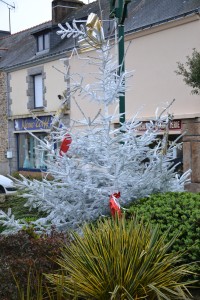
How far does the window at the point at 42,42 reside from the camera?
23.0 m

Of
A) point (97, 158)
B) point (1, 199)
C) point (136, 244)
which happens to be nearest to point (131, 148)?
point (97, 158)

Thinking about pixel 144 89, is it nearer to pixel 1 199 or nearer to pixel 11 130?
pixel 1 199

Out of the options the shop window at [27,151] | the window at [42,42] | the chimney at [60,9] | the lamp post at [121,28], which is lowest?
the shop window at [27,151]

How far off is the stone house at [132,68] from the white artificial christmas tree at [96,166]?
1883mm

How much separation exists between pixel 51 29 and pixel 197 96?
1030 centimetres

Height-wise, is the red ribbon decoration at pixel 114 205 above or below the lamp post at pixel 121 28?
below

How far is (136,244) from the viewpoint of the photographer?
4277mm

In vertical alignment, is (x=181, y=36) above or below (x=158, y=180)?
above

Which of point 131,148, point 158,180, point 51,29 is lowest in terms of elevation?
point 158,180

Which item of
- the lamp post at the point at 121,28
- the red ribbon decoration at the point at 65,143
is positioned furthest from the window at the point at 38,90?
the red ribbon decoration at the point at 65,143

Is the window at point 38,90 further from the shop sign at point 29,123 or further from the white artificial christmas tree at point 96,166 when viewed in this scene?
the white artificial christmas tree at point 96,166

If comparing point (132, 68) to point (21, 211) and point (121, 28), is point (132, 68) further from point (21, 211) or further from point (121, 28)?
point (21, 211)

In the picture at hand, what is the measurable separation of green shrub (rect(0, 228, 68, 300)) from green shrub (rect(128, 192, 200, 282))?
929mm

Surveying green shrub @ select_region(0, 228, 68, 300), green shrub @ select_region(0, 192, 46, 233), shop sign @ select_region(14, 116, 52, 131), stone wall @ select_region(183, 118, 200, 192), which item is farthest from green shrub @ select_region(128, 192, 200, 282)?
shop sign @ select_region(14, 116, 52, 131)
